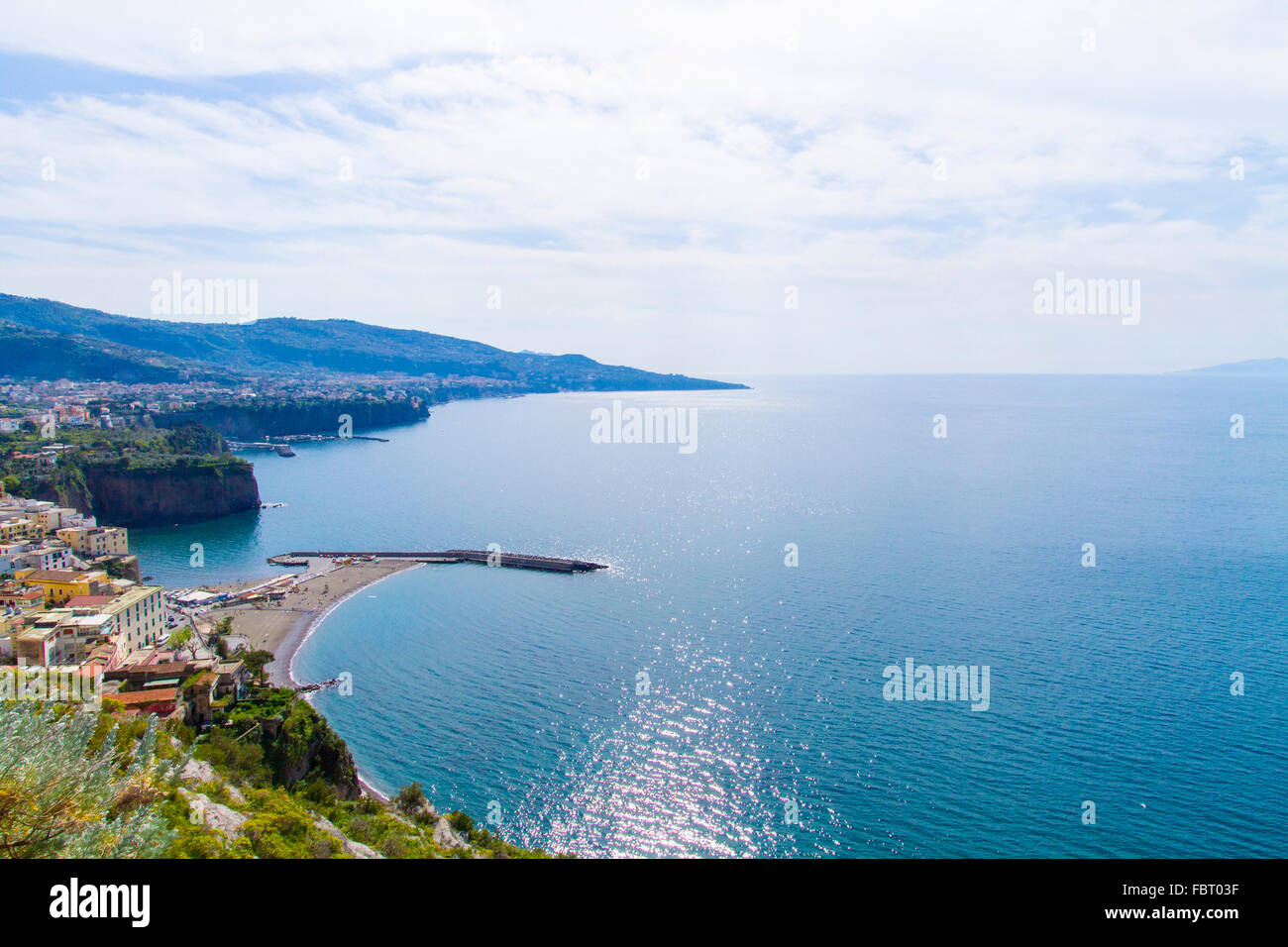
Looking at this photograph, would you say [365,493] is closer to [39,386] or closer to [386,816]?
[386,816]

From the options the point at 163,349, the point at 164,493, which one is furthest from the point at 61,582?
the point at 163,349

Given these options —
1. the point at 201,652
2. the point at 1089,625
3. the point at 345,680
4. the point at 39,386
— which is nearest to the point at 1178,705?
the point at 1089,625

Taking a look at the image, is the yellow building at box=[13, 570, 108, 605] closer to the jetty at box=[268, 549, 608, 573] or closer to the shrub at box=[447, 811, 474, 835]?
the jetty at box=[268, 549, 608, 573]

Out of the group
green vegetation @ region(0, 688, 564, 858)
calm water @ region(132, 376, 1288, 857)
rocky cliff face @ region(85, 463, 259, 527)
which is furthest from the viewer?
rocky cliff face @ region(85, 463, 259, 527)

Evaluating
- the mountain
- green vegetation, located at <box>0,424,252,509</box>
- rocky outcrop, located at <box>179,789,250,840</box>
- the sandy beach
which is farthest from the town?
the mountain

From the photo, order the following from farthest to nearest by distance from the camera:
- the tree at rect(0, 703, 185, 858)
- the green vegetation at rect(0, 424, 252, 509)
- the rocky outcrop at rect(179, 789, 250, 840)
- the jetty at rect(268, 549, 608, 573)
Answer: the green vegetation at rect(0, 424, 252, 509)
the jetty at rect(268, 549, 608, 573)
the rocky outcrop at rect(179, 789, 250, 840)
the tree at rect(0, 703, 185, 858)

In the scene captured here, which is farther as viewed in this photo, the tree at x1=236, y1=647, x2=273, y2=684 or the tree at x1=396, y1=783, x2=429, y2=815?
the tree at x1=236, y1=647, x2=273, y2=684

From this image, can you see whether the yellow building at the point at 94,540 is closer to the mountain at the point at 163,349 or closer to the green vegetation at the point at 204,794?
the green vegetation at the point at 204,794
